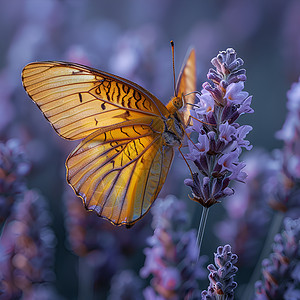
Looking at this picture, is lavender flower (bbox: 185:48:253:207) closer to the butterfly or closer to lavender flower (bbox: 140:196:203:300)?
lavender flower (bbox: 140:196:203:300)

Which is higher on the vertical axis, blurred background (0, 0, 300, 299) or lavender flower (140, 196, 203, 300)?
blurred background (0, 0, 300, 299)

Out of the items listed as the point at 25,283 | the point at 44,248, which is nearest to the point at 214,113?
the point at 44,248

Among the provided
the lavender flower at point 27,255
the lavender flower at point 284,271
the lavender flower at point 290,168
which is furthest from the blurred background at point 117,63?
the lavender flower at point 284,271

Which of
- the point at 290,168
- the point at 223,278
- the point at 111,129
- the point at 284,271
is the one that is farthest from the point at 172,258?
the point at 290,168

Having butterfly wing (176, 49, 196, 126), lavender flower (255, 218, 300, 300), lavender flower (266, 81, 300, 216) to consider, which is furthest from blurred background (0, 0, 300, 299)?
lavender flower (255, 218, 300, 300)

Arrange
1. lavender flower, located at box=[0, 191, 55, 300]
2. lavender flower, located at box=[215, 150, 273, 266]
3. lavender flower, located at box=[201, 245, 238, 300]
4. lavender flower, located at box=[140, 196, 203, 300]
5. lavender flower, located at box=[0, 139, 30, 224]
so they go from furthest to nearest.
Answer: lavender flower, located at box=[215, 150, 273, 266] < lavender flower, located at box=[0, 191, 55, 300] < lavender flower, located at box=[0, 139, 30, 224] < lavender flower, located at box=[140, 196, 203, 300] < lavender flower, located at box=[201, 245, 238, 300]

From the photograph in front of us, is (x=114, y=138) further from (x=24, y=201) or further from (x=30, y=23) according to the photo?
(x=30, y=23)
